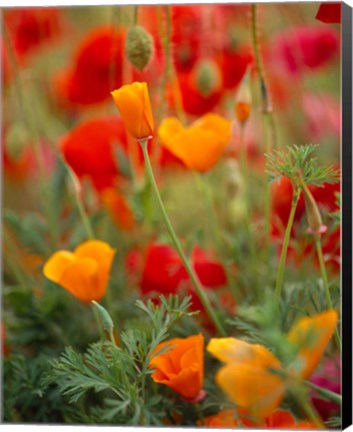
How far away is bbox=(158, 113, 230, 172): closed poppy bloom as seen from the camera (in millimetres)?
738

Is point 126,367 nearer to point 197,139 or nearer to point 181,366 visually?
point 181,366

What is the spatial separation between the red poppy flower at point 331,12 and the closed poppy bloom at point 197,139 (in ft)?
0.41

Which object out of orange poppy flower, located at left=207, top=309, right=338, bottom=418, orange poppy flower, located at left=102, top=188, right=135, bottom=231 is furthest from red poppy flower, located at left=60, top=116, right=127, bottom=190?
orange poppy flower, located at left=207, top=309, right=338, bottom=418

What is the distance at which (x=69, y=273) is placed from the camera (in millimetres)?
706

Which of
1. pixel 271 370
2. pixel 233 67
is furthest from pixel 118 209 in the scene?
pixel 271 370

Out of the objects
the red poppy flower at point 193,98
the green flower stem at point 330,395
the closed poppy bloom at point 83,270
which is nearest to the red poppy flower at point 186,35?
the red poppy flower at point 193,98

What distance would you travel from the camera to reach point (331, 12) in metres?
0.70

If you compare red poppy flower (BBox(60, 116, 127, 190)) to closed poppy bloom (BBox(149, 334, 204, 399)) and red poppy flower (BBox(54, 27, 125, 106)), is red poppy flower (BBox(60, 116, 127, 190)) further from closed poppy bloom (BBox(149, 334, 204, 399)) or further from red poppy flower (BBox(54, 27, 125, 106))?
closed poppy bloom (BBox(149, 334, 204, 399))

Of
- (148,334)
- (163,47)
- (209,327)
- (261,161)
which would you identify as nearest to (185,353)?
(148,334)

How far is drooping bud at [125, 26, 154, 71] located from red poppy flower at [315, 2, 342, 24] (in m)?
0.14

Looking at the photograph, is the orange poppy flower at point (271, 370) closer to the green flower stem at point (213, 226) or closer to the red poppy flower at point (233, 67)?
the green flower stem at point (213, 226)

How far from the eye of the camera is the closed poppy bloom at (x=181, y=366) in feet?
2.09

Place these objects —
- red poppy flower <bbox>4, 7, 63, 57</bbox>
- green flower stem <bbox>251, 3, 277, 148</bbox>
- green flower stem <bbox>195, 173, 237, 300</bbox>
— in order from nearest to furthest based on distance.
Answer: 1. green flower stem <bbox>251, 3, 277, 148</bbox>
2. green flower stem <bbox>195, 173, 237, 300</bbox>
3. red poppy flower <bbox>4, 7, 63, 57</bbox>

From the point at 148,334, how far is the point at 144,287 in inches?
6.4
